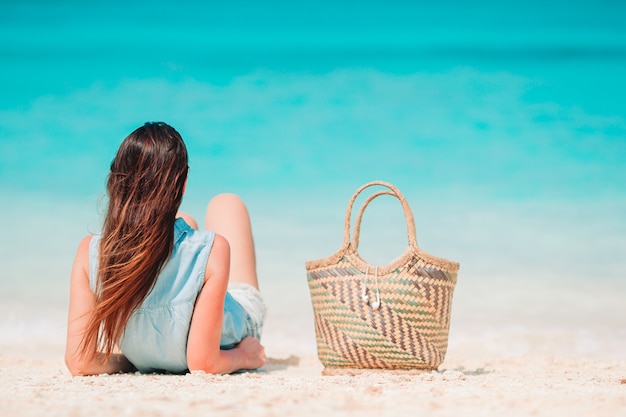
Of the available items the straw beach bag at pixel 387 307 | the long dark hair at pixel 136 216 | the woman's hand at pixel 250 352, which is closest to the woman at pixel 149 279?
the long dark hair at pixel 136 216

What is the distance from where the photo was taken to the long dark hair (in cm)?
244

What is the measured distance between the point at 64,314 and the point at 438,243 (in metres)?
4.73

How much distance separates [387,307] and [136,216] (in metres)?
1.11

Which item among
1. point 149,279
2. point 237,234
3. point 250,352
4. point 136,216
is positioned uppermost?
point 237,234

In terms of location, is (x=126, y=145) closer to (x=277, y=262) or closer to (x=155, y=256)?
(x=155, y=256)

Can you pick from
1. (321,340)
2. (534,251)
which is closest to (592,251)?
(534,251)

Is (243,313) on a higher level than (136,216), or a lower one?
lower

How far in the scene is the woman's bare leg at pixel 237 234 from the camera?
3320 mm

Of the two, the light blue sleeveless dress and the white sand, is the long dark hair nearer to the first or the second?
the light blue sleeveless dress

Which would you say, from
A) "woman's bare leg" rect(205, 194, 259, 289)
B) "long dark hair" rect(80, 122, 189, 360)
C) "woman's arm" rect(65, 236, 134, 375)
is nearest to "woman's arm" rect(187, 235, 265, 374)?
"long dark hair" rect(80, 122, 189, 360)

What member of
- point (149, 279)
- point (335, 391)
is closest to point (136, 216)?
point (149, 279)

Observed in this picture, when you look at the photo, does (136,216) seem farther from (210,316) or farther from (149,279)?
A: (210,316)

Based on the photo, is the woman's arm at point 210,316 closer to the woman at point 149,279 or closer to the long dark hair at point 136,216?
the woman at point 149,279

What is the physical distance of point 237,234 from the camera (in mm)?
3369
